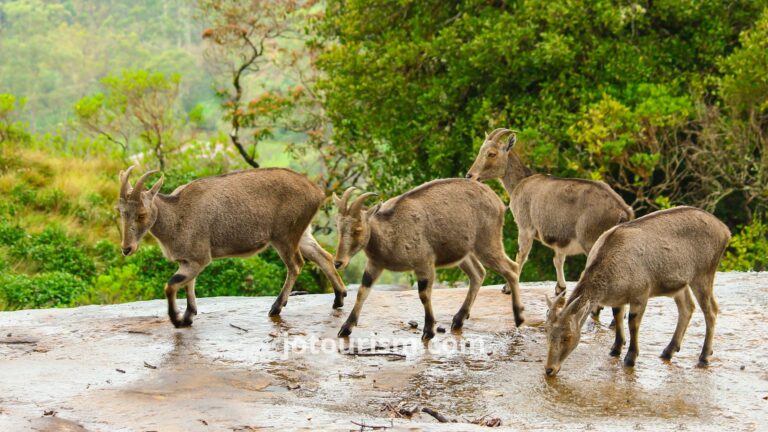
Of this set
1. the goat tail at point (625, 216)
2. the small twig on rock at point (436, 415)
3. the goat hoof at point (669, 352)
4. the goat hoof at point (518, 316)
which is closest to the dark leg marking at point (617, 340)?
the goat hoof at point (669, 352)

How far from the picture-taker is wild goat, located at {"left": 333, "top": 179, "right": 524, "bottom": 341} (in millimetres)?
9438

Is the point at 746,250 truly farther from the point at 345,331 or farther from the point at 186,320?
the point at 186,320

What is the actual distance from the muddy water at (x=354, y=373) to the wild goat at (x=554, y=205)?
88 cm

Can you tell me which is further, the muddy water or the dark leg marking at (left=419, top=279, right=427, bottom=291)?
the dark leg marking at (left=419, top=279, right=427, bottom=291)

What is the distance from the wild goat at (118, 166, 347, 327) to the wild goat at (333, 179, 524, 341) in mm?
954

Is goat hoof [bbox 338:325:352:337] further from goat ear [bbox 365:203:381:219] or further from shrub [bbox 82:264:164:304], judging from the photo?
shrub [bbox 82:264:164:304]

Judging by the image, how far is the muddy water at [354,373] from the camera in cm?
727

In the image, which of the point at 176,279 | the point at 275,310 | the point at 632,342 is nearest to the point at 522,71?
the point at 275,310

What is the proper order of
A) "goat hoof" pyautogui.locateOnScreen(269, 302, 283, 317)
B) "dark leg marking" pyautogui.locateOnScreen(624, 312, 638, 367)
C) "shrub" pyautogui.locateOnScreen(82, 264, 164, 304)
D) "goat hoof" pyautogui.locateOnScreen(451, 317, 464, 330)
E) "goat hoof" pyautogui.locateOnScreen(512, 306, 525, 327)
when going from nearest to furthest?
"dark leg marking" pyautogui.locateOnScreen(624, 312, 638, 367), "goat hoof" pyautogui.locateOnScreen(451, 317, 464, 330), "goat hoof" pyautogui.locateOnScreen(512, 306, 525, 327), "goat hoof" pyautogui.locateOnScreen(269, 302, 283, 317), "shrub" pyautogui.locateOnScreen(82, 264, 164, 304)

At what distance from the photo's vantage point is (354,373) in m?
8.60

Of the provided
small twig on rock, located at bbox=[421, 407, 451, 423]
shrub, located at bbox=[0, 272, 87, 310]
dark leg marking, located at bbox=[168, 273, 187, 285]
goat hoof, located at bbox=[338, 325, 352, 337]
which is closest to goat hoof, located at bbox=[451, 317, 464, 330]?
goat hoof, located at bbox=[338, 325, 352, 337]

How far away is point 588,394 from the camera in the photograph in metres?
7.96

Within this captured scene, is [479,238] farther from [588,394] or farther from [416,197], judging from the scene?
[588,394]

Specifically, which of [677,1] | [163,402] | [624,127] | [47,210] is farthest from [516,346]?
[47,210]
